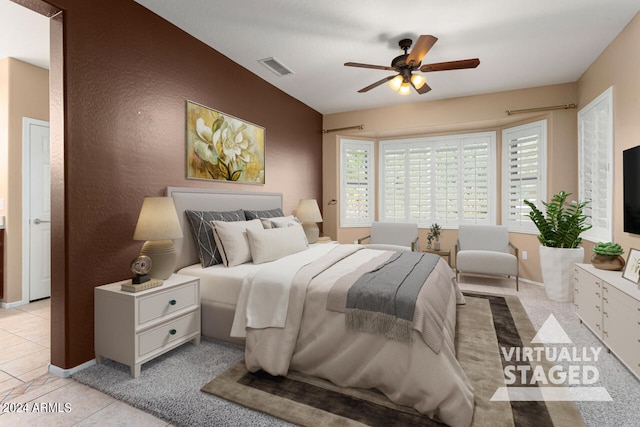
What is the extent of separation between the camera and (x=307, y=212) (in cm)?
459

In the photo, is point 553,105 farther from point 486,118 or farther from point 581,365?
point 581,365

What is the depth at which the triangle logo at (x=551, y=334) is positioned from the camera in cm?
264

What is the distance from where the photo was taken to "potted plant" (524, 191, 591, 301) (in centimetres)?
361

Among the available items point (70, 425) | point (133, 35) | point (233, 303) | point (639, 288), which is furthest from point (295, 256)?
point (639, 288)

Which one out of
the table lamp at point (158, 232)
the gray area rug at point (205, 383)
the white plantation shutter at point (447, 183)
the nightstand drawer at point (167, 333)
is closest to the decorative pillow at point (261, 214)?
the table lamp at point (158, 232)

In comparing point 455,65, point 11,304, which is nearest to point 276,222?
point 455,65

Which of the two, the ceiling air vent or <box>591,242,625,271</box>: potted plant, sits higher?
the ceiling air vent

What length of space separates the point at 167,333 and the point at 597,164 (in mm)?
4853

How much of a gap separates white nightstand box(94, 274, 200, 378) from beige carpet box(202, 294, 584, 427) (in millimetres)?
540

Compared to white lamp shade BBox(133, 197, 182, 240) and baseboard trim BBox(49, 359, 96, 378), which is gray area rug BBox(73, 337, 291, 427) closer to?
baseboard trim BBox(49, 359, 96, 378)

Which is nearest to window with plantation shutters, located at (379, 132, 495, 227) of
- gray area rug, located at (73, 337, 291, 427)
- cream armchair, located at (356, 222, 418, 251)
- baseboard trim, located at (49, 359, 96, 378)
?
cream armchair, located at (356, 222, 418, 251)

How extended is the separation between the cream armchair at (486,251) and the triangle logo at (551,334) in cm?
119

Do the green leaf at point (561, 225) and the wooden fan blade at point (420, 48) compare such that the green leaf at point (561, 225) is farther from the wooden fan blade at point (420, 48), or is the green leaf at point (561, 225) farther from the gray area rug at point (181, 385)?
the gray area rug at point (181, 385)

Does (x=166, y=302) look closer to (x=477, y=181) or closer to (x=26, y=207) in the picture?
(x=26, y=207)
